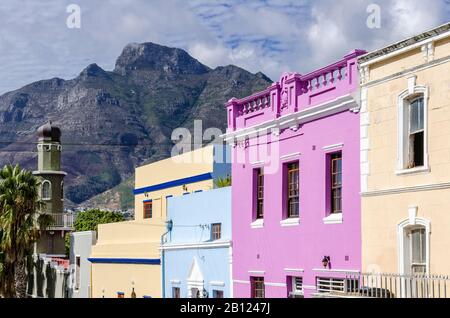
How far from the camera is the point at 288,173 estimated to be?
80.2 feet

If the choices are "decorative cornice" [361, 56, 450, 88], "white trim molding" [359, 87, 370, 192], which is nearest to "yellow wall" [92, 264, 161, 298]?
"white trim molding" [359, 87, 370, 192]

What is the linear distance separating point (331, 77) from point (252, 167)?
494cm

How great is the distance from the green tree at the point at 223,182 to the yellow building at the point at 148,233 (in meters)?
0.28

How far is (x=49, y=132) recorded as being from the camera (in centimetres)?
5812

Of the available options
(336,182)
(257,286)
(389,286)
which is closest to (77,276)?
(257,286)

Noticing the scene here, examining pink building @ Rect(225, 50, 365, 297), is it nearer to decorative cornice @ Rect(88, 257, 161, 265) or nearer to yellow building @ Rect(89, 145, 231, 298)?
decorative cornice @ Rect(88, 257, 161, 265)

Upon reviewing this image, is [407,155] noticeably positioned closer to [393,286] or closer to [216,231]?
[393,286]

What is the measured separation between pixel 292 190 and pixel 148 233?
12.3m

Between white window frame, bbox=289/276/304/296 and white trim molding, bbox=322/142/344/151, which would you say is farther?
white window frame, bbox=289/276/304/296

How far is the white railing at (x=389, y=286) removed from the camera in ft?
56.2

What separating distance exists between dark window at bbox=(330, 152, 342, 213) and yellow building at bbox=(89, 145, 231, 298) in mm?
12209

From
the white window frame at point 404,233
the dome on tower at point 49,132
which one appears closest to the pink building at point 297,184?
the white window frame at point 404,233

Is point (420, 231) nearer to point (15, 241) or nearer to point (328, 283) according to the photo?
point (328, 283)

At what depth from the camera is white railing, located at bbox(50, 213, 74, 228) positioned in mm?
56312
